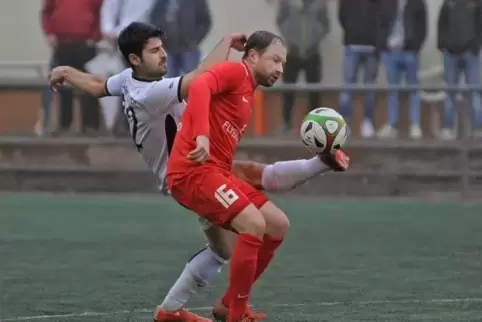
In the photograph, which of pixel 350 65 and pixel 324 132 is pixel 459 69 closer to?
pixel 350 65

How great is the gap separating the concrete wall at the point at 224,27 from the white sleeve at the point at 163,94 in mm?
7866

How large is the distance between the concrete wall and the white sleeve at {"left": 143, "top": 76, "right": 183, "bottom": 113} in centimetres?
787

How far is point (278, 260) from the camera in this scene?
380 inches

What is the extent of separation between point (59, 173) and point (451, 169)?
159 inches

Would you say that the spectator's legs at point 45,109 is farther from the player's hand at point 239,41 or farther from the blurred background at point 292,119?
the player's hand at point 239,41

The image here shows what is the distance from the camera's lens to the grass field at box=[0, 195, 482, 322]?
7.58 m

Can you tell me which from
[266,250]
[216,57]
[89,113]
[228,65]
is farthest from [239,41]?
[89,113]

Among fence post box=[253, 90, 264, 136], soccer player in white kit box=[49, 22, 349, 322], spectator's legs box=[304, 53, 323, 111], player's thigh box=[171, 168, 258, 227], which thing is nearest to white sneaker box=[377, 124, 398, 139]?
spectator's legs box=[304, 53, 323, 111]

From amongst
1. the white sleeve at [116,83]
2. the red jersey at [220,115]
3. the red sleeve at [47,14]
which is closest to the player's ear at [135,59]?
the white sleeve at [116,83]

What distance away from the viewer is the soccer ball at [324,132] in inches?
279

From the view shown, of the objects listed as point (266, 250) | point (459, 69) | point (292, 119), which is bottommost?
point (292, 119)

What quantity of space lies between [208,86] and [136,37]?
2.24 feet

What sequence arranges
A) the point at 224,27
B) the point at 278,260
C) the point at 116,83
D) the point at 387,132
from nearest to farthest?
the point at 116,83 → the point at 278,260 → the point at 387,132 → the point at 224,27

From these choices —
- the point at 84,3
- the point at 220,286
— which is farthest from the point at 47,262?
the point at 84,3
